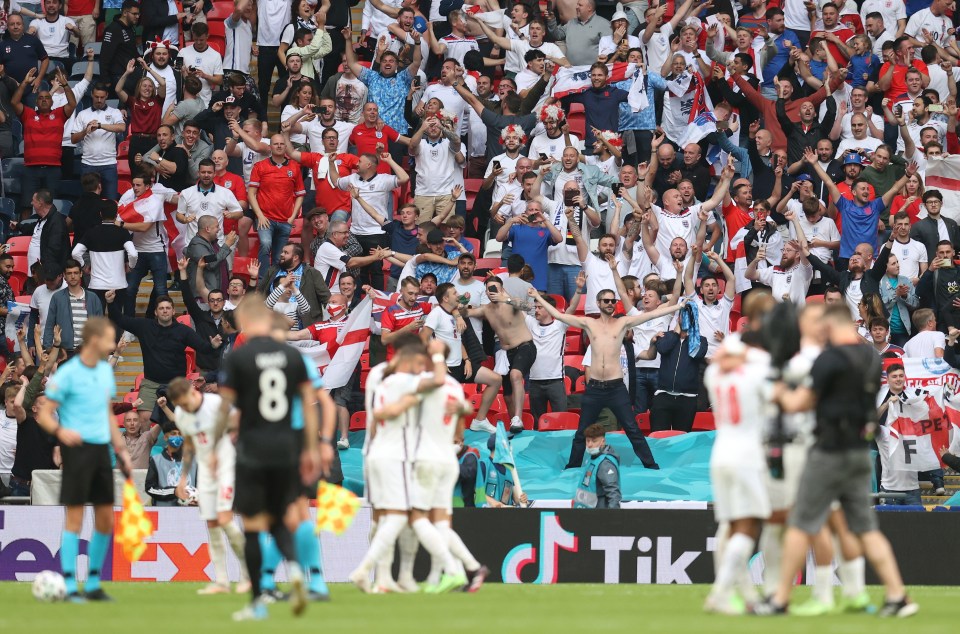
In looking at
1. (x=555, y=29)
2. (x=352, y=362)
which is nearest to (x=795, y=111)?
(x=555, y=29)

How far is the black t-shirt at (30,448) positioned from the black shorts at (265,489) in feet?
34.1

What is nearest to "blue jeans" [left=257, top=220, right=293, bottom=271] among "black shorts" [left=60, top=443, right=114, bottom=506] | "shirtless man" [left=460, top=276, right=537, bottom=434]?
"shirtless man" [left=460, top=276, right=537, bottom=434]

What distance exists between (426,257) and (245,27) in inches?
284

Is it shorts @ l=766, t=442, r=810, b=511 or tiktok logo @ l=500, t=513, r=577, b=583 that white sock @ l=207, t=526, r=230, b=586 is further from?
shorts @ l=766, t=442, r=810, b=511

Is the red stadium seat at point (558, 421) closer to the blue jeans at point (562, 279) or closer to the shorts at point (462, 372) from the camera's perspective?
the shorts at point (462, 372)

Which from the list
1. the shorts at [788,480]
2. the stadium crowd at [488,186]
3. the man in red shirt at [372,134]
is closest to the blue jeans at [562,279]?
the stadium crowd at [488,186]

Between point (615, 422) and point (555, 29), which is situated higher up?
point (555, 29)

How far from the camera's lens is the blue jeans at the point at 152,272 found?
23.5 m

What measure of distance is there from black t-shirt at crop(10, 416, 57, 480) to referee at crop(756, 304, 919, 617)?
12040 millimetres

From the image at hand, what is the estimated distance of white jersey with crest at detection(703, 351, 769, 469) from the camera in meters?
10.8

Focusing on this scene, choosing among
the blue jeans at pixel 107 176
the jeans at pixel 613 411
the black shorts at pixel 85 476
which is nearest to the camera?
the black shorts at pixel 85 476

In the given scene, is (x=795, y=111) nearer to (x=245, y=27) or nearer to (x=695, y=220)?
(x=695, y=220)

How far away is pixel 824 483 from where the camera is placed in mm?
11062

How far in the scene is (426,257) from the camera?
22.3 metres
